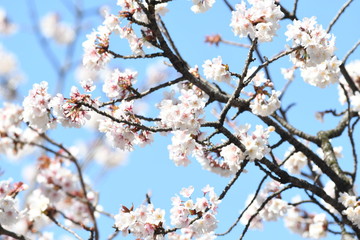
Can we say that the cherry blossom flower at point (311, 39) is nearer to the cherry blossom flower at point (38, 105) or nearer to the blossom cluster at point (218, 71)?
the blossom cluster at point (218, 71)

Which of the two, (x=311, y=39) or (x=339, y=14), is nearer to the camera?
(x=311, y=39)

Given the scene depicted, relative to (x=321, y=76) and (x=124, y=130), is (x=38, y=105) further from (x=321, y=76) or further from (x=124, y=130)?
(x=321, y=76)

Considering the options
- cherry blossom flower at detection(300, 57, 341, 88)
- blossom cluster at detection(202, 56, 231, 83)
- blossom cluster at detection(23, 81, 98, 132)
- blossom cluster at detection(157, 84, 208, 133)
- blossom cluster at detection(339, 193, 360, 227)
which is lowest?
blossom cluster at detection(339, 193, 360, 227)

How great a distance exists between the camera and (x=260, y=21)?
2709 mm

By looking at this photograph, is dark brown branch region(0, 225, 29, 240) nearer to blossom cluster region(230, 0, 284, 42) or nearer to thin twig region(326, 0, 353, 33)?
blossom cluster region(230, 0, 284, 42)

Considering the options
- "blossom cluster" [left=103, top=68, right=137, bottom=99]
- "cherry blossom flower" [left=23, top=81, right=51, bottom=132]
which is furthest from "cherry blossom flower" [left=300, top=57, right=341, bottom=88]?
"cherry blossom flower" [left=23, top=81, right=51, bottom=132]

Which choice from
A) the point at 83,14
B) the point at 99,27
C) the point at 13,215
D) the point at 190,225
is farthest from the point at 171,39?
the point at 83,14

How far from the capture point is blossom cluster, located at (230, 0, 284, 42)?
2686 mm

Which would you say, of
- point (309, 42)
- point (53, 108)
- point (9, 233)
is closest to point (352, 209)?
point (309, 42)

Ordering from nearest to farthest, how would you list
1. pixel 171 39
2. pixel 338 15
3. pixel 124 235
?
pixel 124 235 < pixel 171 39 < pixel 338 15

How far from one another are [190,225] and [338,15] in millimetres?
2352

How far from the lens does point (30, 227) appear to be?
4.12 meters

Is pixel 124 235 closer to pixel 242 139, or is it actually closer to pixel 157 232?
pixel 157 232

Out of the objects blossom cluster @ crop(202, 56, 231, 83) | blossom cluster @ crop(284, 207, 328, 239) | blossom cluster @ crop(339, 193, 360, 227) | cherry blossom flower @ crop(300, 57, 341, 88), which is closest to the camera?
blossom cluster @ crop(202, 56, 231, 83)
